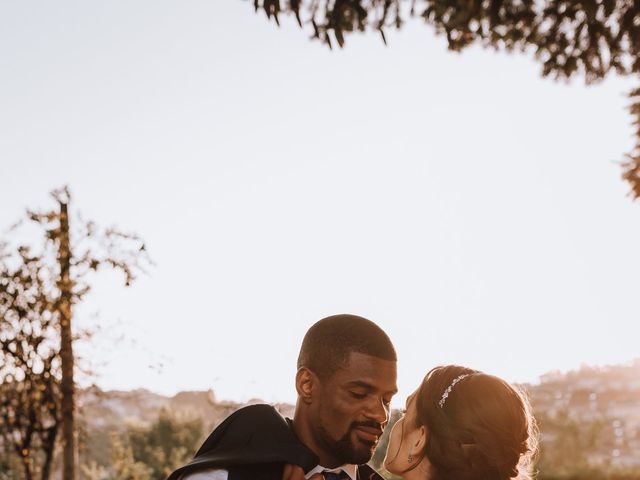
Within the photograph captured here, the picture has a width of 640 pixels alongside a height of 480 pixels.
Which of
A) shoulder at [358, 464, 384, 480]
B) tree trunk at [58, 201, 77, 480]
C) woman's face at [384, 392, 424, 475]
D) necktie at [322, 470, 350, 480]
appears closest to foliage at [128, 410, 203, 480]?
tree trunk at [58, 201, 77, 480]

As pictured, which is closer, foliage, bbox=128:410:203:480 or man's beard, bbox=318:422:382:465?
man's beard, bbox=318:422:382:465

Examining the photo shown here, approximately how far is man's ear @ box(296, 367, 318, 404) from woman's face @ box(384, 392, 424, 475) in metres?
0.55

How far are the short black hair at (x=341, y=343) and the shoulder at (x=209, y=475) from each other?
0.78 meters

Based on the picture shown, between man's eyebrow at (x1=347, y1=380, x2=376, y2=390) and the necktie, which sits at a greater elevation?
man's eyebrow at (x1=347, y1=380, x2=376, y2=390)

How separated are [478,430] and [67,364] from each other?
10.4m

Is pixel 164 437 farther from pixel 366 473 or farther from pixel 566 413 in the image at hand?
pixel 366 473

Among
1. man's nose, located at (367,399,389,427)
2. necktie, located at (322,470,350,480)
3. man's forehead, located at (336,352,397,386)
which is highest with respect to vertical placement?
man's forehead, located at (336,352,397,386)

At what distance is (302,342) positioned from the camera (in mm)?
4496

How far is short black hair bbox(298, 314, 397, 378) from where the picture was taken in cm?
423

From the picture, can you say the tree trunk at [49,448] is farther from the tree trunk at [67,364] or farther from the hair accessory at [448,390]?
the hair accessory at [448,390]

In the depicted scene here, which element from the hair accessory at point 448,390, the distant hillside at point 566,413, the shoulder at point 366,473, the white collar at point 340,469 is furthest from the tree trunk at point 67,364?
the hair accessory at point 448,390

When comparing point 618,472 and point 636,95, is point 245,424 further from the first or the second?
point 618,472

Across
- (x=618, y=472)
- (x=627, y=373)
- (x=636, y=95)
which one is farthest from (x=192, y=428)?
(x=627, y=373)

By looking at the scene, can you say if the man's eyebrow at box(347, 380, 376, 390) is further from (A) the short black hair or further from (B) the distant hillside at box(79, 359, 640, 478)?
(B) the distant hillside at box(79, 359, 640, 478)
